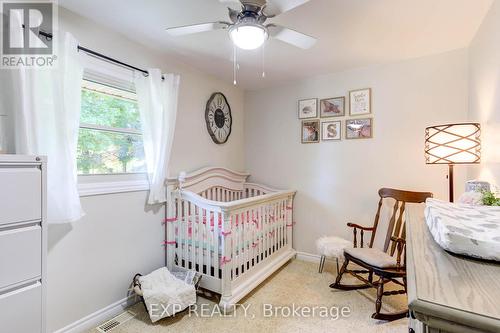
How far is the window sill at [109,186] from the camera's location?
1.88 meters

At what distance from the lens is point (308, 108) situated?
3.16 m

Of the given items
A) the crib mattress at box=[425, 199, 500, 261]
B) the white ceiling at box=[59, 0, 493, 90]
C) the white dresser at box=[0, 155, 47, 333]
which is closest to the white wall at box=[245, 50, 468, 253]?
the white ceiling at box=[59, 0, 493, 90]

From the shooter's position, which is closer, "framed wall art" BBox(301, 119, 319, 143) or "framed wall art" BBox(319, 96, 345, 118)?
"framed wall art" BBox(319, 96, 345, 118)

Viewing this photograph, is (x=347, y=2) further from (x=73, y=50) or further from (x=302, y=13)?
(x=73, y=50)

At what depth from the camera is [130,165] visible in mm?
2234

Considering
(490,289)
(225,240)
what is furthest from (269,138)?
(490,289)

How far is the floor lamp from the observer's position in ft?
5.78

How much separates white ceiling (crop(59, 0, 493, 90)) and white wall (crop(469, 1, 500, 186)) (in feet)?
0.41

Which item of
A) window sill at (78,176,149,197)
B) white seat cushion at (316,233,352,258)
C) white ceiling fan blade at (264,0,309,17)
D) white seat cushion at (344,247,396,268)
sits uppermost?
white ceiling fan blade at (264,0,309,17)

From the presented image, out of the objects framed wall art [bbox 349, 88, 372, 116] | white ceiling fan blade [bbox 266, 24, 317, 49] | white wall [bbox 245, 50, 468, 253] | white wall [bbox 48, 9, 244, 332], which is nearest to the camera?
white ceiling fan blade [bbox 266, 24, 317, 49]

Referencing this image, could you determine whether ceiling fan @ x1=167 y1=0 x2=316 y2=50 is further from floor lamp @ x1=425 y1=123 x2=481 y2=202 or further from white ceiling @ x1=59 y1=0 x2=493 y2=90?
floor lamp @ x1=425 y1=123 x2=481 y2=202

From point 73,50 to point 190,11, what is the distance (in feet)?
2.71

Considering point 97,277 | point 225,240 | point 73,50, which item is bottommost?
point 97,277

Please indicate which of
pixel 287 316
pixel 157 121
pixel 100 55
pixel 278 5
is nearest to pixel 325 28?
pixel 278 5
